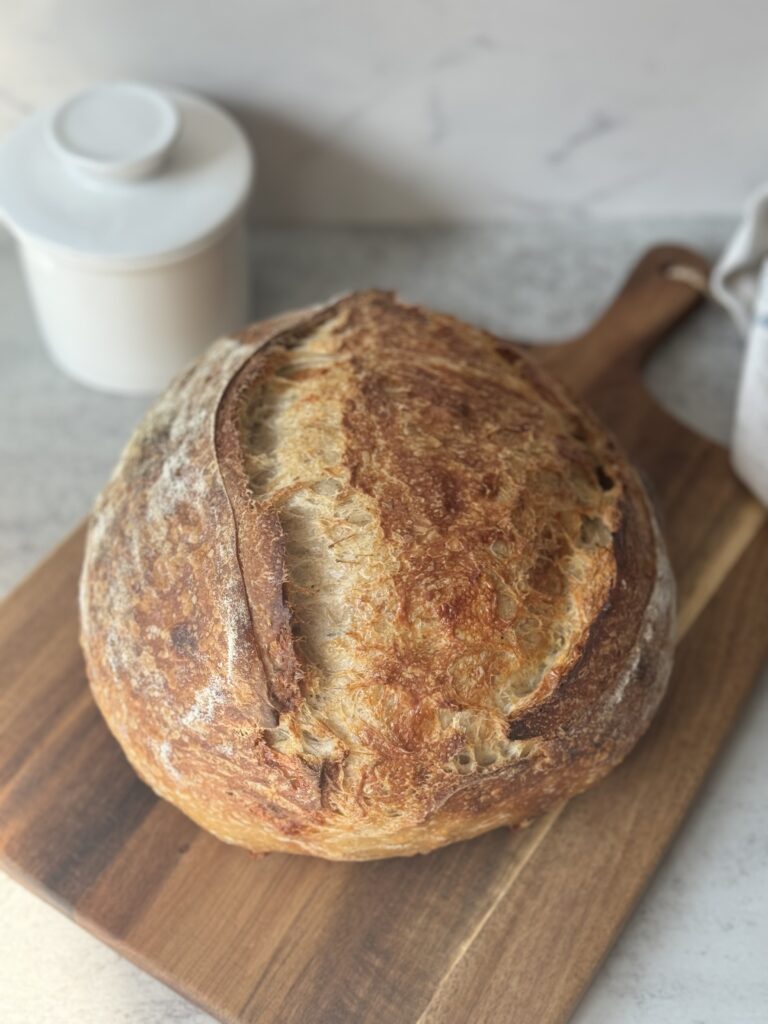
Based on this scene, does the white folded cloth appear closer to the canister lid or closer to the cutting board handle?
the cutting board handle

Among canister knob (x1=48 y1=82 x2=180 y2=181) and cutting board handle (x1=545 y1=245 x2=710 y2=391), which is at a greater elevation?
canister knob (x1=48 y1=82 x2=180 y2=181)

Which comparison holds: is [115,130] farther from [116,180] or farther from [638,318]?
[638,318]

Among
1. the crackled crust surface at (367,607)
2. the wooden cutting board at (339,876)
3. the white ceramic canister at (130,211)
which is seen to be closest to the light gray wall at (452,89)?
the white ceramic canister at (130,211)

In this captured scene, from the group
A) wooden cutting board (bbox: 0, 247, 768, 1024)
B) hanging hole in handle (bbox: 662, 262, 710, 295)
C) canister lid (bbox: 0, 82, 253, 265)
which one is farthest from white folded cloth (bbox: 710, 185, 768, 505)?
canister lid (bbox: 0, 82, 253, 265)

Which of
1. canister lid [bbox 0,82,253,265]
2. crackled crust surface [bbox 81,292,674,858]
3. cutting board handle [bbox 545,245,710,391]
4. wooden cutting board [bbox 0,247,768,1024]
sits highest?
canister lid [bbox 0,82,253,265]

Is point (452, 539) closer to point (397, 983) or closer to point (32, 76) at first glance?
point (397, 983)

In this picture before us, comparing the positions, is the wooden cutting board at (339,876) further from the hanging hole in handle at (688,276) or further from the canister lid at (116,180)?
→ the hanging hole in handle at (688,276)
